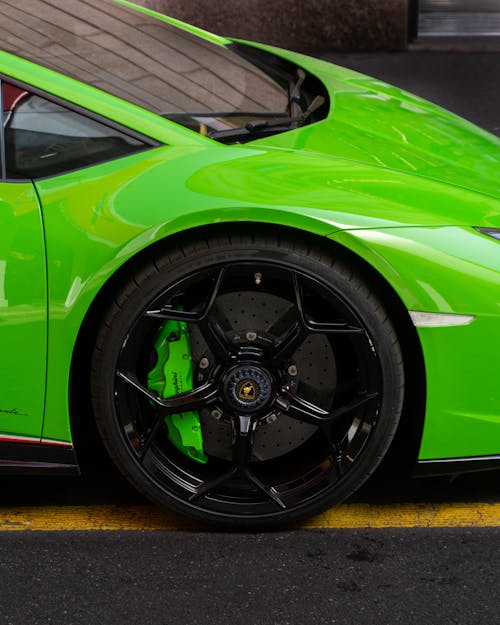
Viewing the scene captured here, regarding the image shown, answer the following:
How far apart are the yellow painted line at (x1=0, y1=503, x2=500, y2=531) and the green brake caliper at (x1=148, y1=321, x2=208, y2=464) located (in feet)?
0.96

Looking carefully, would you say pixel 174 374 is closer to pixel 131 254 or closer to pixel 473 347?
pixel 131 254

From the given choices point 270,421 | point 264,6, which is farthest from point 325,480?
point 264,6

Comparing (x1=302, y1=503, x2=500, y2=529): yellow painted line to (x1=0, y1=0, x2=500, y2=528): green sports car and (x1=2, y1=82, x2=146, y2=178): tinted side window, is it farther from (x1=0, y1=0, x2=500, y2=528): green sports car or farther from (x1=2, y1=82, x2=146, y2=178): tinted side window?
(x1=2, y1=82, x2=146, y2=178): tinted side window

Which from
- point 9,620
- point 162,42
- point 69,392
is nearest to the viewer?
point 9,620

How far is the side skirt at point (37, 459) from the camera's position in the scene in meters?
2.91

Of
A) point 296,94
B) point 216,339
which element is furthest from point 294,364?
point 296,94

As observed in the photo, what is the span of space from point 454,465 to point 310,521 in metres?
0.43

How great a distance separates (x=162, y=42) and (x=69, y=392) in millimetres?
1290

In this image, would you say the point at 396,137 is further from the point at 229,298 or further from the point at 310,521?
the point at 310,521

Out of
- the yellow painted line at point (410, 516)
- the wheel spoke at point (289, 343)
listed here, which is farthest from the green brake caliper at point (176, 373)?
the yellow painted line at point (410, 516)

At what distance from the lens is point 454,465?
2947 millimetres

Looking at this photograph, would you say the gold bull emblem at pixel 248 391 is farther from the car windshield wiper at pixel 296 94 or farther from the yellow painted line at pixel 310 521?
the car windshield wiper at pixel 296 94

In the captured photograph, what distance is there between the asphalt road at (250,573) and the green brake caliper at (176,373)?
291mm

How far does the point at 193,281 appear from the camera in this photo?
9.05ft
